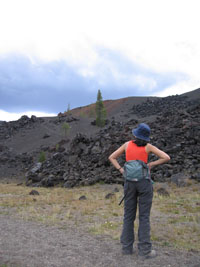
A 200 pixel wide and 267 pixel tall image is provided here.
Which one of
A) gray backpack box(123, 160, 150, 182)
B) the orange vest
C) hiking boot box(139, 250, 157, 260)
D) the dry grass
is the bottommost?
the dry grass

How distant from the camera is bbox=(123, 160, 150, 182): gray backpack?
516cm

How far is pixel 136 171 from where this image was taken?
203 inches

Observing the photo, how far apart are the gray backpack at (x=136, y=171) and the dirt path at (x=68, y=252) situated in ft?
4.60

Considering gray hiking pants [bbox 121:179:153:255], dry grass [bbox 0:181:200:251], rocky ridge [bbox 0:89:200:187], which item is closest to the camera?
gray hiking pants [bbox 121:179:153:255]

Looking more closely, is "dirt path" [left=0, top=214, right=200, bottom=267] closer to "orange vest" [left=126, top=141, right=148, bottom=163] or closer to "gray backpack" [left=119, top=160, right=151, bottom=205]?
"gray backpack" [left=119, top=160, right=151, bottom=205]

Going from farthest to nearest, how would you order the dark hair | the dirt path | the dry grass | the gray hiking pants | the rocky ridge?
1. the rocky ridge
2. the dry grass
3. the dark hair
4. the gray hiking pants
5. the dirt path

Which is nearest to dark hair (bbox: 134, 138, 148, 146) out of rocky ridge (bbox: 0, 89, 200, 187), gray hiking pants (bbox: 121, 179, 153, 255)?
gray hiking pants (bbox: 121, 179, 153, 255)

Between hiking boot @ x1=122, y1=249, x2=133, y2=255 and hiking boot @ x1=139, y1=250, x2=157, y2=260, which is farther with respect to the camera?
hiking boot @ x1=122, y1=249, x2=133, y2=255

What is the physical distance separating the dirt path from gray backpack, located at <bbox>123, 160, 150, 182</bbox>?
1.40 meters

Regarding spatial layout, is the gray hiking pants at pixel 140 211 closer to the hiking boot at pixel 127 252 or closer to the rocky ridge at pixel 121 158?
the hiking boot at pixel 127 252

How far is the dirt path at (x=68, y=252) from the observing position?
4844 millimetres

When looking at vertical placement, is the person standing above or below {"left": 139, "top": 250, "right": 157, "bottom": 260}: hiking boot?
above

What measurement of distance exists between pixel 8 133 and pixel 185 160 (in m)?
43.0

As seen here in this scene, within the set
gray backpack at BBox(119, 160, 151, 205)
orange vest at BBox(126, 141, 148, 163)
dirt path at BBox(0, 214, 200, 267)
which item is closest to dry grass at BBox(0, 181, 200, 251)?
dirt path at BBox(0, 214, 200, 267)
